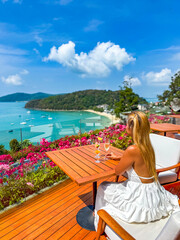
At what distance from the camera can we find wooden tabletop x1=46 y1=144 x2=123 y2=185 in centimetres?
146

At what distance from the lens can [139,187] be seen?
4.35 feet

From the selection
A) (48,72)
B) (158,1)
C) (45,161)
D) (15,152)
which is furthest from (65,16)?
(45,161)

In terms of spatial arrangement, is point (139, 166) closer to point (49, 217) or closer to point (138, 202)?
point (138, 202)

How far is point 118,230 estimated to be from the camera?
101 cm

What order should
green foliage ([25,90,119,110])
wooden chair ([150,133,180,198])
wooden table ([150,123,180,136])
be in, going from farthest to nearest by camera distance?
green foliage ([25,90,119,110]), wooden table ([150,123,180,136]), wooden chair ([150,133,180,198])

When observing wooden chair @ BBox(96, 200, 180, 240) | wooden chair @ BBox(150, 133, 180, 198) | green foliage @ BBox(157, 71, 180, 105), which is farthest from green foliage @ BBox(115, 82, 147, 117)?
wooden chair @ BBox(96, 200, 180, 240)

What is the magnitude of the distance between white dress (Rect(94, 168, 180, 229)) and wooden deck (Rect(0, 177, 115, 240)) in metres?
0.65

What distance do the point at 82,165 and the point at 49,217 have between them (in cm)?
88

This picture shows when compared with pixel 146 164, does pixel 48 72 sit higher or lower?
higher

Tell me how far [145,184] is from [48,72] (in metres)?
68.3

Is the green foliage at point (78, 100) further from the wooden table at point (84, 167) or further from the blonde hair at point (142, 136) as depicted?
the blonde hair at point (142, 136)

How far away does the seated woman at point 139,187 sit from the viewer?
127 centimetres

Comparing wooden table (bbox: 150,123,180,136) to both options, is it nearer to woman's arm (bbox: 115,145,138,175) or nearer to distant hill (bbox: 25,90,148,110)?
woman's arm (bbox: 115,145,138,175)

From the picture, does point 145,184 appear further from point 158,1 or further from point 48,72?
point 48,72
